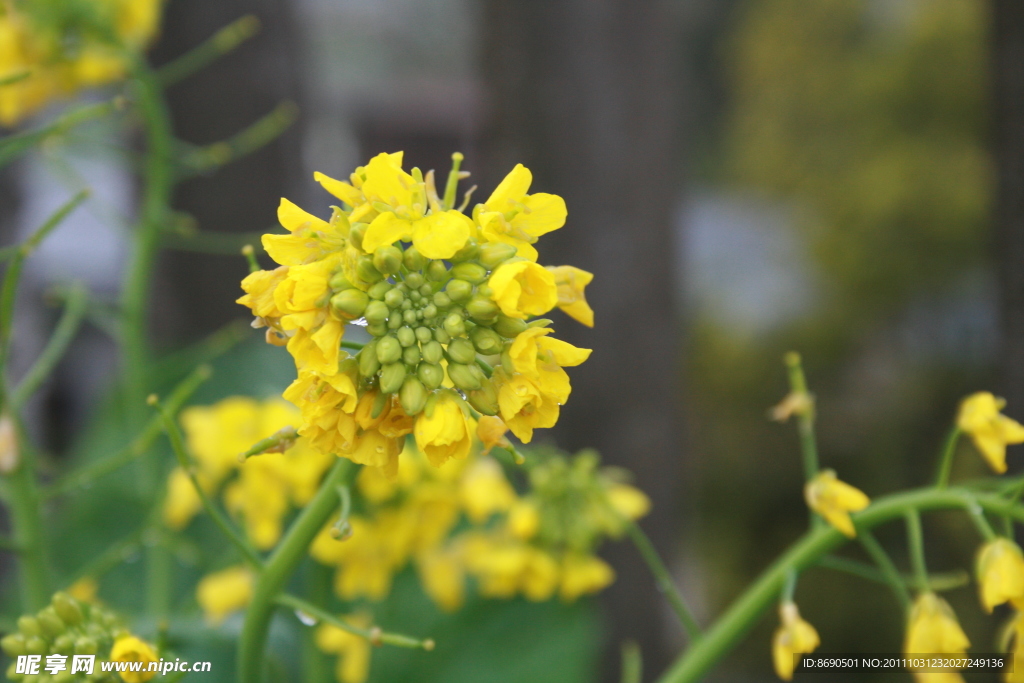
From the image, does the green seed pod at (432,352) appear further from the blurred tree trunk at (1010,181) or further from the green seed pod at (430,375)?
the blurred tree trunk at (1010,181)

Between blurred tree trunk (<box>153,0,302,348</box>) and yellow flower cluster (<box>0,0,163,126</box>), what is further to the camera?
blurred tree trunk (<box>153,0,302,348</box>)

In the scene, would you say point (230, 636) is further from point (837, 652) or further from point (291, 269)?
point (837, 652)

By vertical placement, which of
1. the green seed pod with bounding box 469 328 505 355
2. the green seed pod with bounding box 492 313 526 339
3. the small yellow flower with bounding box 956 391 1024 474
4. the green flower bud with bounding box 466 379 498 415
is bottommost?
the small yellow flower with bounding box 956 391 1024 474

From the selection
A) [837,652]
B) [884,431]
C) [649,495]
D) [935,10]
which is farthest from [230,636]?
[935,10]

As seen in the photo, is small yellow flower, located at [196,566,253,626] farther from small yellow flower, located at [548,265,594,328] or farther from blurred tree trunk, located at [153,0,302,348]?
blurred tree trunk, located at [153,0,302,348]

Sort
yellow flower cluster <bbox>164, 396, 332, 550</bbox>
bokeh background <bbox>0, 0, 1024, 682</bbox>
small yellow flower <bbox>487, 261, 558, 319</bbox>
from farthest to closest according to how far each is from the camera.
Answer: bokeh background <bbox>0, 0, 1024, 682</bbox> < yellow flower cluster <bbox>164, 396, 332, 550</bbox> < small yellow flower <bbox>487, 261, 558, 319</bbox>

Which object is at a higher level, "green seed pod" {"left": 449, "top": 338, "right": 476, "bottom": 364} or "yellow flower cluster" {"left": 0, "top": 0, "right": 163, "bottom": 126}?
"yellow flower cluster" {"left": 0, "top": 0, "right": 163, "bottom": 126}

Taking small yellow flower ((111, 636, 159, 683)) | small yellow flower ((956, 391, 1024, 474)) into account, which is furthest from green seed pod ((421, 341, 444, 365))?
small yellow flower ((956, 391, 1024, 474))
